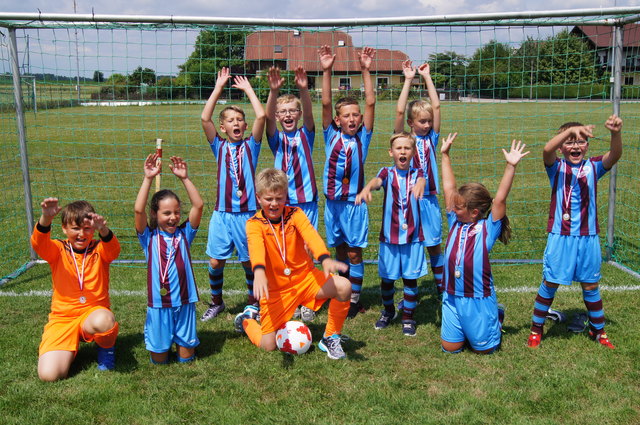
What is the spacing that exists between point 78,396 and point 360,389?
1.83 meters

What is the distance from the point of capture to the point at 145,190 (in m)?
4.11

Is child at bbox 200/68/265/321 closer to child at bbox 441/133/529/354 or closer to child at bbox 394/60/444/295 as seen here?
child at bbox 394/60/444/295

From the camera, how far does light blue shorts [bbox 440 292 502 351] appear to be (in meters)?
4.32

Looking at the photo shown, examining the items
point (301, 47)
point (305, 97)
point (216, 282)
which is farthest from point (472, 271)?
point (301, 47)

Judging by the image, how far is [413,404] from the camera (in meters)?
3.65

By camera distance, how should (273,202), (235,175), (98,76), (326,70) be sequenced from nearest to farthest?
(273,202)
(326,70)
(235,175)
(98,76)

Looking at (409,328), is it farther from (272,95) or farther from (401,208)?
(272,95)

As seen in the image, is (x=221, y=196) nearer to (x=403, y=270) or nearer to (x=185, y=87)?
(x=403, y=270)

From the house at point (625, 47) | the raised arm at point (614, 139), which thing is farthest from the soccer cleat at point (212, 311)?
the house at point (625, 47)

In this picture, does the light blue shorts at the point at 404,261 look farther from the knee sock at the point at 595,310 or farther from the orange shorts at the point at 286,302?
the knee sock at the point at 595,310

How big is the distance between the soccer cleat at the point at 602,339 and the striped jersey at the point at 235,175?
9.80ft

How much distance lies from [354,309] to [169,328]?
1.76 m

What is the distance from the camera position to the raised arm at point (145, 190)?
4113mm

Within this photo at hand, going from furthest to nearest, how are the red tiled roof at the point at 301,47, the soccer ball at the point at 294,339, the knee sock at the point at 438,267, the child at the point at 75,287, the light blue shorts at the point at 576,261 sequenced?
the red tiled roof at the point at 301,47 < the knee sock at the point at 438,267 < the light blue shorts at the point at 576,261 < the soccer ball at the point at 294,339 < the child at the point at 75,287
